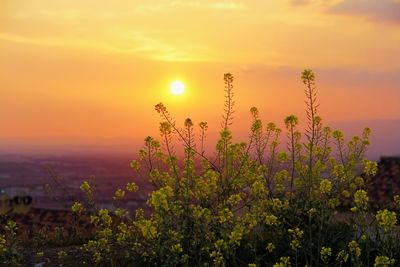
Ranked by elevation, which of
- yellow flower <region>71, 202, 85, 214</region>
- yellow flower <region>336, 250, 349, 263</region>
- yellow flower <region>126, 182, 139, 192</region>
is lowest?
Result: yellow flower <region>336, 250, 349, 263</region>

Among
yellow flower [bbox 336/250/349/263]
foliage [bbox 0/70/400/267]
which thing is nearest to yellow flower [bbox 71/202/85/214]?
foliage [bbox 0/70/400/267]

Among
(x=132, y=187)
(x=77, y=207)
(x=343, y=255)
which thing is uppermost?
(x=132, y=187)

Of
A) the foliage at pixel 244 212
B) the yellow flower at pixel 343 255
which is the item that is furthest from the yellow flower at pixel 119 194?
the yellow flower at pixel 343 255

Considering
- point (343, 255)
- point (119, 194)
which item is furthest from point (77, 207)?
point (343, 255)

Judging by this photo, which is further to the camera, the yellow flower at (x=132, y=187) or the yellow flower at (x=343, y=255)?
the yellow flower at (x=132, y=187)

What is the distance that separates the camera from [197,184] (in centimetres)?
754

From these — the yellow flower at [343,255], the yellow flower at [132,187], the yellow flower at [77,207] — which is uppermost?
the yellow flower at [132,187]

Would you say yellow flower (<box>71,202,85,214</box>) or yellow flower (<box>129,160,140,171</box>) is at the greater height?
yellow flower (<box>129,160,140,171</box>)

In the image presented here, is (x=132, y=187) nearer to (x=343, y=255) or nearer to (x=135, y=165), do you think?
(x=135, y=165)

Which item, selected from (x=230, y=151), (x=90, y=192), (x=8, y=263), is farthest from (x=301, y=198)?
→ (x=8, y=263)

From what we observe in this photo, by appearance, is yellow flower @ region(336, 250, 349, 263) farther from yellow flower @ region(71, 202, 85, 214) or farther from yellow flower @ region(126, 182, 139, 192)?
yellow flower @ region(71, 202, 85, 214)

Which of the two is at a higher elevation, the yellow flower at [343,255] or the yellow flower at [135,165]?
the yellow flower at [135,165]

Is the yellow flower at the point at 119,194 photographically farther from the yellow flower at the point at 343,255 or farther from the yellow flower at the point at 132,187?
the yellow flower at the point at 343,255

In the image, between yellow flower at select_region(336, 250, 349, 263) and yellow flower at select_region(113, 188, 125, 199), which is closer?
yellow flower at select_region(336, 250, 349, 263)
